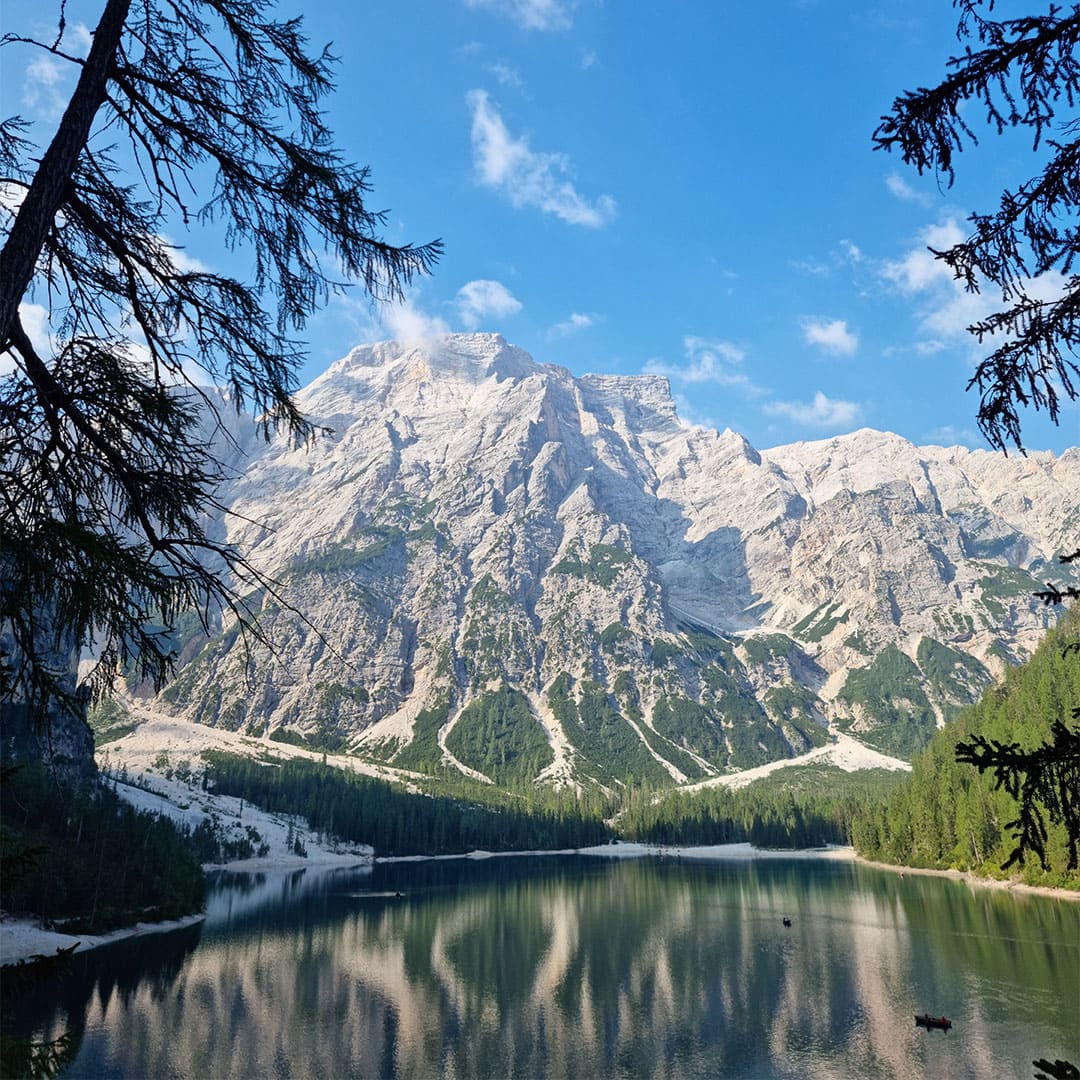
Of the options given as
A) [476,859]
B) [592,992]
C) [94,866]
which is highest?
[94,866]

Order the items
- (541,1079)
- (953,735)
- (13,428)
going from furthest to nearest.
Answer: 1. (953,735)
2. (541,1079)
3. (13,428)

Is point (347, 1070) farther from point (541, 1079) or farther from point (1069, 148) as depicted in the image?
point (1069, 148)

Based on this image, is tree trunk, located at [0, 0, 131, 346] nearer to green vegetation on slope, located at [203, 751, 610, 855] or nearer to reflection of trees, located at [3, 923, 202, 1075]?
reflection of trees, located at [3, 923, 202, 1075]

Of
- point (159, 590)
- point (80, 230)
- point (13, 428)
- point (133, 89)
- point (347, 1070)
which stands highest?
point (133, 89)

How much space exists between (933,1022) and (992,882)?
6745 cm

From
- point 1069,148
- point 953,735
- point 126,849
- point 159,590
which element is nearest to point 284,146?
point 159,590

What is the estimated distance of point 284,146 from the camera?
7402 millimetres

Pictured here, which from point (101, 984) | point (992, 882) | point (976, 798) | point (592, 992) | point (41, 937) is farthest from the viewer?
point (976, 798)

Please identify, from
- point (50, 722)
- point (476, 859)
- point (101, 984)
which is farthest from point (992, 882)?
point (476, 859)

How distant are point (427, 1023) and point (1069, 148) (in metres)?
52.1

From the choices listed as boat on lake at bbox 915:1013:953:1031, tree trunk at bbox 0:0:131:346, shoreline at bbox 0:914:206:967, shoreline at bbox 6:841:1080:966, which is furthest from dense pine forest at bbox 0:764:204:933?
tree trunk at bbox 0:0:131:346

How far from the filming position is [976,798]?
331 feet

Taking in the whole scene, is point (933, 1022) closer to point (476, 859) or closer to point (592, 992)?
point (592, 992)

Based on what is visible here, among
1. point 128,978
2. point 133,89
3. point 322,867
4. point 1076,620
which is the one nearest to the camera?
point 133,89
